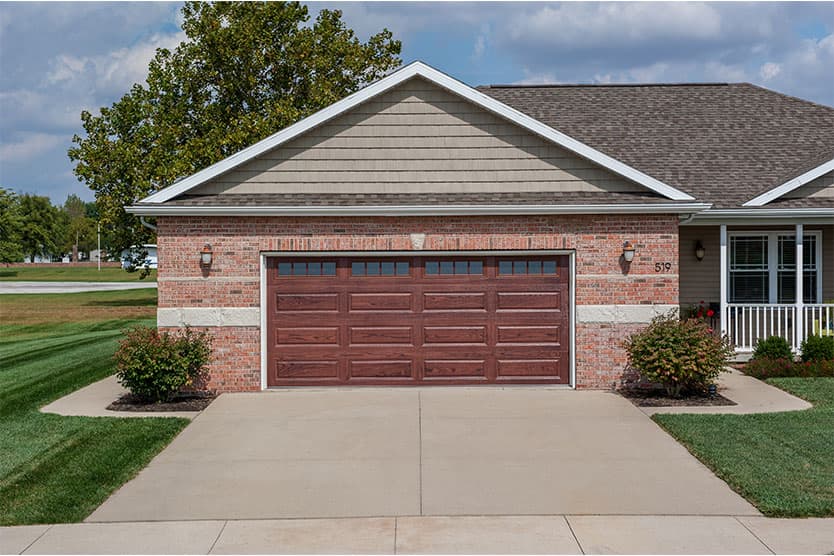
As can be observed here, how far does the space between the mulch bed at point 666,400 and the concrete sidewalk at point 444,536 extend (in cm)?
511

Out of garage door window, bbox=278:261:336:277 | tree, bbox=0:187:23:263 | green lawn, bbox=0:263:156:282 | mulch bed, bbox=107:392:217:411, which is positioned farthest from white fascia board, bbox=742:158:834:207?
tree, bbox=0:187:23:263

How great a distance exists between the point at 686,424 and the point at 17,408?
986 centimetres

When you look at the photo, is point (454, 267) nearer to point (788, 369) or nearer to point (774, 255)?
point (788, 369)

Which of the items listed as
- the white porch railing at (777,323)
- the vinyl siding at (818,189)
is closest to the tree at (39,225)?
the white porch railing at (777,323)

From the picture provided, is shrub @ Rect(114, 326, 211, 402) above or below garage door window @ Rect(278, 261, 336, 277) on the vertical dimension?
below

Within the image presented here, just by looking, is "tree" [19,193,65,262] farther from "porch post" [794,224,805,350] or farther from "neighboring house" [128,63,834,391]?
"porch post" [794,224,805,350]

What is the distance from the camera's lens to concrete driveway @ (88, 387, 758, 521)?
766cm

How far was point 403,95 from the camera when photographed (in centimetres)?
1370

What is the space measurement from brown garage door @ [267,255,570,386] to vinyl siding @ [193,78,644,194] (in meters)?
1.25

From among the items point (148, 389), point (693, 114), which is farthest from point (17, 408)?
point (693, 114)

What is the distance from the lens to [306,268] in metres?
13.6

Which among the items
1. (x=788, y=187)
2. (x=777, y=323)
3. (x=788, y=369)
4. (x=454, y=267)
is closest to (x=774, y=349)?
(x=788, y=369)

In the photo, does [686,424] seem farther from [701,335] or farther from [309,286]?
[309,286]

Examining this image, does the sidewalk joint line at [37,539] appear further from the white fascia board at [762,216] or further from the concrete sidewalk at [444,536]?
the white fascia board at [762,216]
